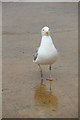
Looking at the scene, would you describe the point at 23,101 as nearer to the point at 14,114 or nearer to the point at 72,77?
the point at 14,114

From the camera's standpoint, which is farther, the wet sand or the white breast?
the white breast

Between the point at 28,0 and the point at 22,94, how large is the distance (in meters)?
9.69

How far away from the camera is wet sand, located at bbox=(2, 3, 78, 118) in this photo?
5473mm

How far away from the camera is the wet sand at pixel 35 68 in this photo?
5473 millimetres

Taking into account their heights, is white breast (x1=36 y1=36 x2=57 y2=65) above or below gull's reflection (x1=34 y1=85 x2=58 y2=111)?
above

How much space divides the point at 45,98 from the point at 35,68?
1549mm

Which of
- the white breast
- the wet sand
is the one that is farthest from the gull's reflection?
the white breast

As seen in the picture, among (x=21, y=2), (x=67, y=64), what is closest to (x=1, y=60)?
(x=67, y=64)

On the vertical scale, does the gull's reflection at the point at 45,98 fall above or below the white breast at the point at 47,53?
below

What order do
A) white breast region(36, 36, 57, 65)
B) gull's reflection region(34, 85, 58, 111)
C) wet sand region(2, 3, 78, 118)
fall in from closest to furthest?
wet sand region(2, 3, 78, 118), gull's reflection region(34, 85, 58, 111), white breast region(36, 36, 57, 65)

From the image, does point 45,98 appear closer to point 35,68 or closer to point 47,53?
point 47,53

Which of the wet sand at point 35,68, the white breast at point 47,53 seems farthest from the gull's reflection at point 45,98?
the white breast at point 47,53

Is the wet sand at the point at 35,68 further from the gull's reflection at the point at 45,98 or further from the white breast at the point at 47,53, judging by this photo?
the white breast at the point at 47,53

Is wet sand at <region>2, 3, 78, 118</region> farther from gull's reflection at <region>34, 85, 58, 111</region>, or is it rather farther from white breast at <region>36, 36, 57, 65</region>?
white breast at <region>36, 36, 57, 65</region>
